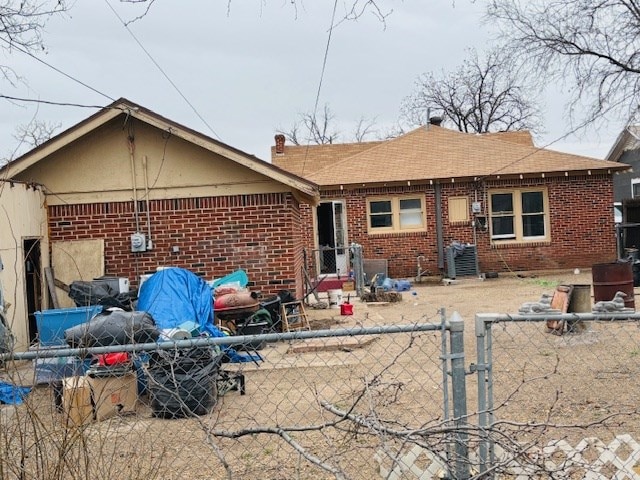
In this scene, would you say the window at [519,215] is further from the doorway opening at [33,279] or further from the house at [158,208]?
the doorway opening at [33,279]

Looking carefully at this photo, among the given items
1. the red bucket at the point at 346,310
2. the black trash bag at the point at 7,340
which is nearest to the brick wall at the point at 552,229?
the red bucket at the point at 346,310

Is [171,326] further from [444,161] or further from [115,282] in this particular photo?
[444,161]

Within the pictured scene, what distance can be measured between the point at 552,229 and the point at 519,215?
3.76 feet

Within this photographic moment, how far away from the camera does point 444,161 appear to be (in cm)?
2225

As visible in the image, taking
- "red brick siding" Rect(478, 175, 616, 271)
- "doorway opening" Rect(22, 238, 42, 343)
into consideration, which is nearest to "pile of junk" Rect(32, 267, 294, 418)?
"doorway opening" Rect(22, 238, 42, 343)

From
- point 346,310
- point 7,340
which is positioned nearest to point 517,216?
point 346,310

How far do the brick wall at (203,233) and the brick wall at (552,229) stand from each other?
9838mm

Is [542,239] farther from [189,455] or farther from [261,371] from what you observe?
[189,455]

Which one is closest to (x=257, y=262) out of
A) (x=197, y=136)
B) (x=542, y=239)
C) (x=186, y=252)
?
(x=186, y=252)

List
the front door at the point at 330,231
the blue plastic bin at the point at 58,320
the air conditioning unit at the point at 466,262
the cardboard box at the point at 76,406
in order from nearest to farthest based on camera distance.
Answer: the cardboard box at the point at 76,406, the blue plastic bin at the point at 58,320, the air conditioning unit at the point at 466,262, the front door at the point at 330,231

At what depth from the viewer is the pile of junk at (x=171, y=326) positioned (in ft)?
20.6

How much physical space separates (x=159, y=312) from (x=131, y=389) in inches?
92.7

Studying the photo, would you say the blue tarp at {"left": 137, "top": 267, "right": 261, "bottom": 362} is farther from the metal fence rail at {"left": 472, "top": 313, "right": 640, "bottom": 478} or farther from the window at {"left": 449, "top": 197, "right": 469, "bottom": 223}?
the window at {"left": 449, "top": 197, "right": 469, "bottom": 223}

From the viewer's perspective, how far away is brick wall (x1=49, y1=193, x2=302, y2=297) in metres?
11.2
